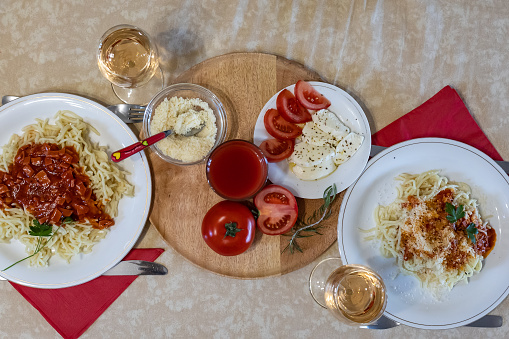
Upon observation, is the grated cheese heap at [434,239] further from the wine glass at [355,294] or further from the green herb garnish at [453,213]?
the wine glass at [355,294]

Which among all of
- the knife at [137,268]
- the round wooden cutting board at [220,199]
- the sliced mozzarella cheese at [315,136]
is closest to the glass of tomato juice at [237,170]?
the round wooden cutting board at [220,199]

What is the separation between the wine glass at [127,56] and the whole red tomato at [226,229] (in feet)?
2.93

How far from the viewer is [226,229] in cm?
228

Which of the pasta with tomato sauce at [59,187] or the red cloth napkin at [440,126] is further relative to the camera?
the red cloth napkin at [440,126]

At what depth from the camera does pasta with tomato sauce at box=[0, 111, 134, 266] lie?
2.33 metres

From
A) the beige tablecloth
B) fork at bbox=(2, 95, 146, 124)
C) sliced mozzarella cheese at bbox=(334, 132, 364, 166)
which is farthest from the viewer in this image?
the beige tablecloth

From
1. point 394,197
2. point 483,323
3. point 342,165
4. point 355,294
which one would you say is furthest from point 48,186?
point 483,323

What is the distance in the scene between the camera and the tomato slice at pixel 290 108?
7.80ft

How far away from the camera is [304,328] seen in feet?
8.54

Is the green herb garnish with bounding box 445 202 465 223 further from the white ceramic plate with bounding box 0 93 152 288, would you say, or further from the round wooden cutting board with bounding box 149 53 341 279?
the white ceramic plate with bounding box 0 93 152 288

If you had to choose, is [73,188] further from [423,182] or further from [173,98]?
[423,182]

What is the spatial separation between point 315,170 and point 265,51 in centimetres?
81

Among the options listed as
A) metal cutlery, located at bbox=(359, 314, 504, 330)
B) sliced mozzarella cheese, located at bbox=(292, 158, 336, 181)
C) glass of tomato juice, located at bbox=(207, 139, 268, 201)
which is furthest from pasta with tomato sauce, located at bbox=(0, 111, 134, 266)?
metal cutlery, located at bbox=(359, 314, 504, 330)

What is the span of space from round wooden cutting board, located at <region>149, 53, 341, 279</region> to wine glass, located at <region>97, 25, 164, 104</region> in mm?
205
